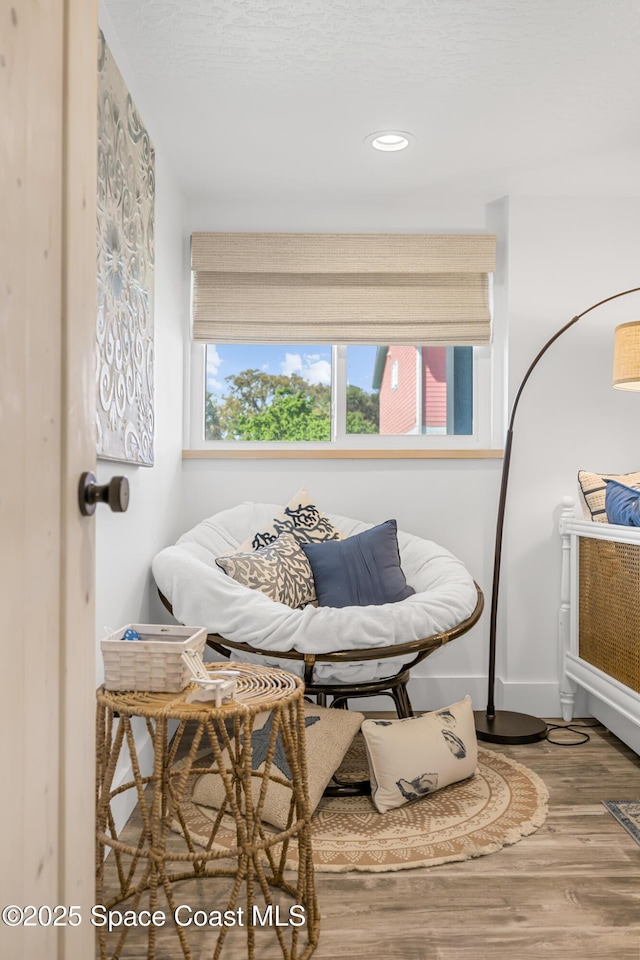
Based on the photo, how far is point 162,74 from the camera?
2.35 m

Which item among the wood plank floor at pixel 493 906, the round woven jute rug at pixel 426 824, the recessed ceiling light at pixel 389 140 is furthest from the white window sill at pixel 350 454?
the wood plank floor at pixel 493 906

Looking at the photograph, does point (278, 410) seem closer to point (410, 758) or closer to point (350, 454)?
point (350, 454)

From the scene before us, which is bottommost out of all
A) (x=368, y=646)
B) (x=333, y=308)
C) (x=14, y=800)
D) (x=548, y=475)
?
(x=368, y=646)

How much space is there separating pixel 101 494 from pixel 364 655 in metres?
1.49

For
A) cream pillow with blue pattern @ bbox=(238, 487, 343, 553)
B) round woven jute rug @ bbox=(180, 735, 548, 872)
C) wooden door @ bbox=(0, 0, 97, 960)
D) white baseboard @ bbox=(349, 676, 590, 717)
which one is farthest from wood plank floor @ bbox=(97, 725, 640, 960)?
cream pillow with blue pattern @ bbox=(238, 487, 343, 553)

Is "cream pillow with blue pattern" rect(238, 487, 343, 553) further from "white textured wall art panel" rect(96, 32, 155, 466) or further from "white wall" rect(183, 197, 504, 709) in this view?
"white textured wall art panel" rect(96, 32, 155, 466)

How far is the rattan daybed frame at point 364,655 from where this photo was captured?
227 cm

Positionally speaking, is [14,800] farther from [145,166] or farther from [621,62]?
[621,62]

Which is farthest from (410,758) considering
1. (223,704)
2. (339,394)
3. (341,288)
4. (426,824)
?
(341,288)

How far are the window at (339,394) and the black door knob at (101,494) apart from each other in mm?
2587

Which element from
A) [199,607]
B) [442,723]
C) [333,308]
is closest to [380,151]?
[333,308]

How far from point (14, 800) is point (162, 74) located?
2.26 metres

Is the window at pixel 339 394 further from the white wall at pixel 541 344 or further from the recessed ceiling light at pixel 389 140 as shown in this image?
the recessed ceiling light at pixel 389 140

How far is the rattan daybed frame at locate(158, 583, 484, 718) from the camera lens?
2.27 m
